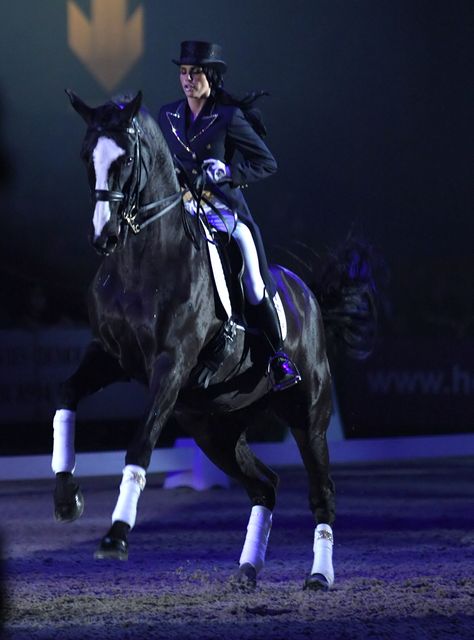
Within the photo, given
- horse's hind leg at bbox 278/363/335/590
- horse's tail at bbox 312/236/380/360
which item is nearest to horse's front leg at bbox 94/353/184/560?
horse's hind leg at bbox 278/363/335/590

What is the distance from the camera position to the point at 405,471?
41.4 feet

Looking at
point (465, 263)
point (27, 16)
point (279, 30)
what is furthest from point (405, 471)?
point (27, 16)

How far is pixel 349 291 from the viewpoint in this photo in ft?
25.9

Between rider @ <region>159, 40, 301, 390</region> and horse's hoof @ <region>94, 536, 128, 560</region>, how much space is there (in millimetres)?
1660

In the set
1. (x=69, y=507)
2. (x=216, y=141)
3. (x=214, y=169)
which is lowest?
(x=69, y=507)

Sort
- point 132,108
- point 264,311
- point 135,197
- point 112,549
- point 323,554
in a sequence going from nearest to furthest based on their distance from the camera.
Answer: point 112,549
point 132,108
point 135,197
point 264,311
point 323,554

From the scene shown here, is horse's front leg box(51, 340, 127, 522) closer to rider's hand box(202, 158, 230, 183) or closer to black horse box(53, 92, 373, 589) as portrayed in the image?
black horse box(53, 92, 373, 589)

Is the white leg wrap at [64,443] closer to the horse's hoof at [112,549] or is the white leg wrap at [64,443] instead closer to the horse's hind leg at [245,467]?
the horse's hoof at [112,549]

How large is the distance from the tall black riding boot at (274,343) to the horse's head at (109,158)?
1197mm

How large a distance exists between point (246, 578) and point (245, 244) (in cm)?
167

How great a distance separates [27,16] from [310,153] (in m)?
3.18

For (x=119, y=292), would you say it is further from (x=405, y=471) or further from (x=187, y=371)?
(x=405, y=471)

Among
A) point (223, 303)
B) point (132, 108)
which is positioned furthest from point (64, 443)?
point (132, 108)

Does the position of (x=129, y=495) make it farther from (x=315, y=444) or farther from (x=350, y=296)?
(x=350, y=296)
